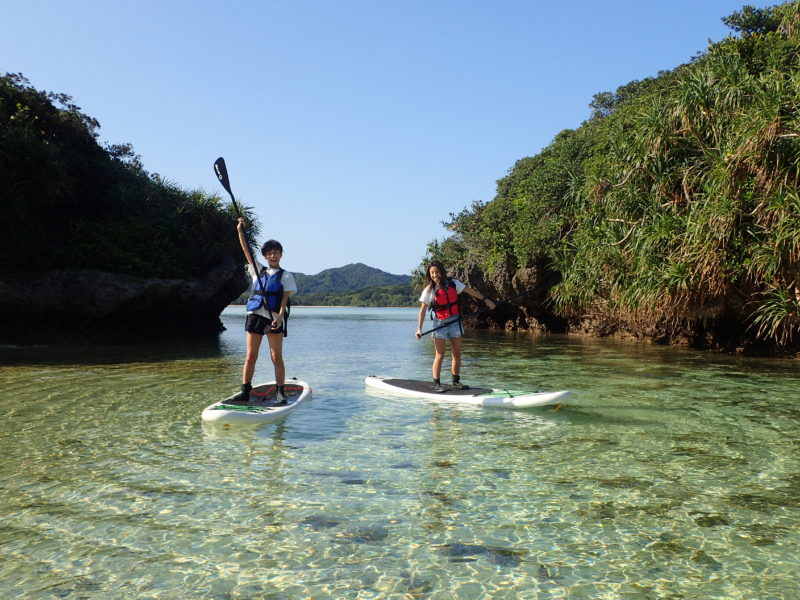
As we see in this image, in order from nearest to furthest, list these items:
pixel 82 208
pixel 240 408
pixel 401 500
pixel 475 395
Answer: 1. pixel 401 500
2. pixel 240 408
3. pixel 475 395
4. pixel 82 208

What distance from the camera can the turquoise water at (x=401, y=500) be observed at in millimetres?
3201

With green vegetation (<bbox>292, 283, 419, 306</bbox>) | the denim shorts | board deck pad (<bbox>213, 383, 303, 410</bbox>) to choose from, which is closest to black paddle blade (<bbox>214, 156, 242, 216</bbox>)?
board deck pad (<bbox>213, 383, 303, 410</bbox>)

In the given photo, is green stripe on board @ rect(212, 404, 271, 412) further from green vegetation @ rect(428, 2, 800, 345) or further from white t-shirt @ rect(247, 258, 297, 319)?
green vegetation @ rect(428, 2, 800, 345)

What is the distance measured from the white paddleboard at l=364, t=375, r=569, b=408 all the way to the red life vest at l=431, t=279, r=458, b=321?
1.19 m

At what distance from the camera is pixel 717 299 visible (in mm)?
14695

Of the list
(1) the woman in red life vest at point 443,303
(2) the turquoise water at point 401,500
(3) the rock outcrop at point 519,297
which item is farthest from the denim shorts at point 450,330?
(3) the rock outcrop at point 519,297

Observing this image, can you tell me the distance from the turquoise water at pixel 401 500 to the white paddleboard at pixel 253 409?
0.58 ft

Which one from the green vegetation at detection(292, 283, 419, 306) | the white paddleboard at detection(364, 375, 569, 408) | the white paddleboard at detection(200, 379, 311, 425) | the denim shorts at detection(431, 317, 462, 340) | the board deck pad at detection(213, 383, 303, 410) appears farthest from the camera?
the green vegetation at detection(292, 283, 419, 306)

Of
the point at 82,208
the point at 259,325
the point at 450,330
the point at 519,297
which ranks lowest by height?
the point at 450,330

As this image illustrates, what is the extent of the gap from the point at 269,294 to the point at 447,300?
278cm

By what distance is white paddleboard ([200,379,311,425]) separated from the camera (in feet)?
Answer: 22.6

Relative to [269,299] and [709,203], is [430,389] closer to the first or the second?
[269,299]

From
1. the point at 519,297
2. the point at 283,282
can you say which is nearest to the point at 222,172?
the point at 283,282

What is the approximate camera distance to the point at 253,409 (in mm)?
7172
